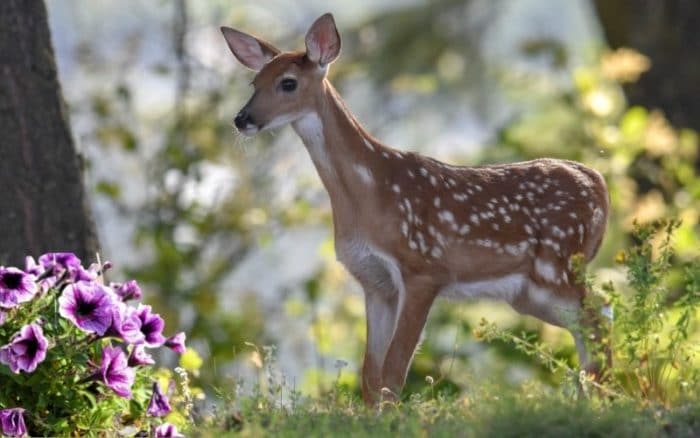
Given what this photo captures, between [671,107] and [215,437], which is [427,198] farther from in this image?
[671,107]

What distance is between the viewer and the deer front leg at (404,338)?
6633 mm

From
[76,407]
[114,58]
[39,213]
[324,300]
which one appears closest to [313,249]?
[324,300]

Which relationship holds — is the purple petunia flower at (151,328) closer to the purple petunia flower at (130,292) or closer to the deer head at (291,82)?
the purple petunia flower at (130,292)

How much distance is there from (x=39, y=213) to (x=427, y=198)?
187 centimetres

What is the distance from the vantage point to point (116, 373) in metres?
5.91

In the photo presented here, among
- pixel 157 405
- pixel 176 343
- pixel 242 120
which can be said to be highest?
pixel 242 120

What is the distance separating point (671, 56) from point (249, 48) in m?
6.80

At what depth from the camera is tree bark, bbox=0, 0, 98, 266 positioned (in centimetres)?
739

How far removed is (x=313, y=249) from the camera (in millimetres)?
14836

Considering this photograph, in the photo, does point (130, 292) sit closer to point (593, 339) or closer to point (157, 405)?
point (157, 405)

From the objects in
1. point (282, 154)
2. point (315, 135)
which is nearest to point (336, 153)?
point (315, 135)

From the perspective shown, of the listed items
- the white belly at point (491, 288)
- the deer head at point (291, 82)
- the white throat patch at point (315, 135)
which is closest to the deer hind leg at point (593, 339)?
the white belly at point (491, 288)

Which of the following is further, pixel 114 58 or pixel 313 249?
pixel 313 249

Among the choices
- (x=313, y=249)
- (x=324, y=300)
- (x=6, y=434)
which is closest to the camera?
(x=6, y=434)
